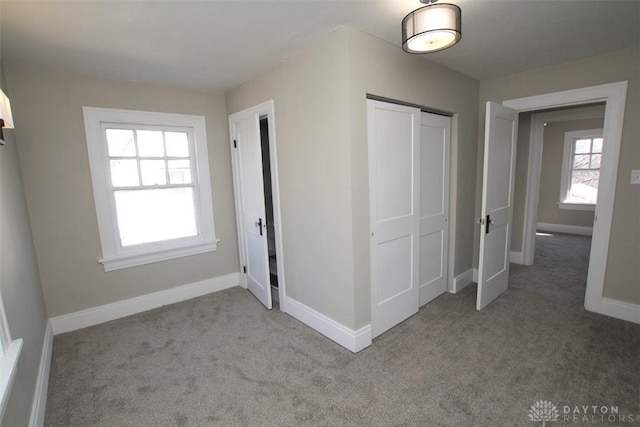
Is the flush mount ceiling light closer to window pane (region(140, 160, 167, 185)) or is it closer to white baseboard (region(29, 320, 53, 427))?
window pane (region(140, 160, 167, 185))

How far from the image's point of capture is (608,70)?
2.66 m

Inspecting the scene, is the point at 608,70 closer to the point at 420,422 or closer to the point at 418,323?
the point at 418,323

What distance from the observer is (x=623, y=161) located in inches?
104

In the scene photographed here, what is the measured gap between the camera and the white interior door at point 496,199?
281cm

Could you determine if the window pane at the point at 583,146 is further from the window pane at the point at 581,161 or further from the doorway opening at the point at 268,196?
the doorway opening at the point at 268,196

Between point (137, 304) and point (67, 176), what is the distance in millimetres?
1441

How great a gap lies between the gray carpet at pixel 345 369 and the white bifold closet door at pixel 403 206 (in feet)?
0.96

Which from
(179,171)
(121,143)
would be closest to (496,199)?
(179,171)

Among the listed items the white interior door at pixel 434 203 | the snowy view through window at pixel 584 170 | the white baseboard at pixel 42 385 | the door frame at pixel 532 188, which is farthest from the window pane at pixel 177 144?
the snowy view through window at pixel 584 170

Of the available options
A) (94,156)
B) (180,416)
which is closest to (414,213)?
(180,416)

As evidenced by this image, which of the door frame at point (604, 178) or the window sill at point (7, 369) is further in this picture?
the door frame at point (604, 178)

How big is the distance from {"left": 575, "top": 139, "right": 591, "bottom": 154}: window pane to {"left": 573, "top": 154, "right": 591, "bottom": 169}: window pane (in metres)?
0.08

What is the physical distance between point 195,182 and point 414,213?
8.14ft

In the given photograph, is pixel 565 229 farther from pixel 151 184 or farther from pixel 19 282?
pixel 19 282
